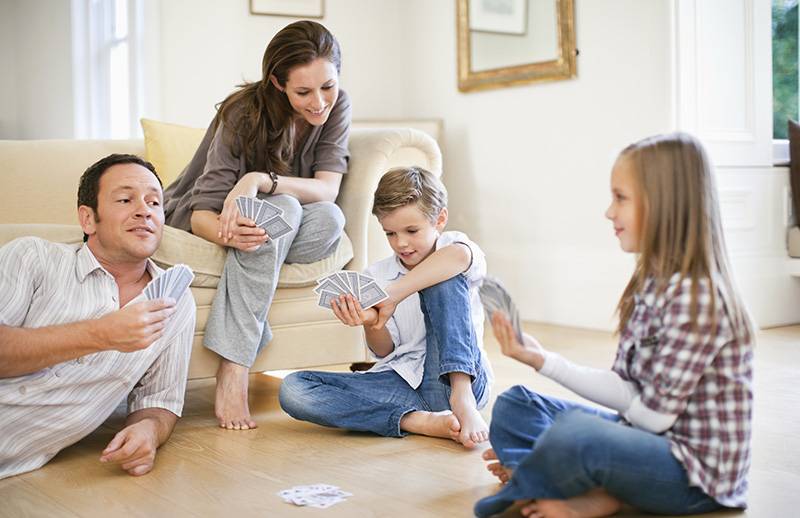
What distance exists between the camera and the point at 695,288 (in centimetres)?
167

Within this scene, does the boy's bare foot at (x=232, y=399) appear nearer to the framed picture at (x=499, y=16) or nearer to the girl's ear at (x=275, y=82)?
the girl's ear at (x=275, y=82)

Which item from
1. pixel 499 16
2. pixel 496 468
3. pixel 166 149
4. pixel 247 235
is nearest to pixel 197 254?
pixel 247 235

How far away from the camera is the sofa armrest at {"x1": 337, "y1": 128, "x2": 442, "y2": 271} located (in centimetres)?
307

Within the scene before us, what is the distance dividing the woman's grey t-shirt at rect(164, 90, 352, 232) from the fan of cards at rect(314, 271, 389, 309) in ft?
1.84

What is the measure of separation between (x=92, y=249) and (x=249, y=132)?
67 cm

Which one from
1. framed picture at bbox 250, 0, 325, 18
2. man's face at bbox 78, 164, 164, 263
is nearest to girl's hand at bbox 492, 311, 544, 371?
man's face at bbox 78, 164, 164, 263

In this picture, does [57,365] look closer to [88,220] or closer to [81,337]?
[81,337]

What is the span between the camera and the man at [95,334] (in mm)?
2053

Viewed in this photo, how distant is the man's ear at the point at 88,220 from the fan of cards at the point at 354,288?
1.78 ft

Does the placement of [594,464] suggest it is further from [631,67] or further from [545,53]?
[545,53]

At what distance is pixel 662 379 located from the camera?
1.66 meters

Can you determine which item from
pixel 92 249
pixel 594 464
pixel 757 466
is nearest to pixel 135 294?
pixel 92 249

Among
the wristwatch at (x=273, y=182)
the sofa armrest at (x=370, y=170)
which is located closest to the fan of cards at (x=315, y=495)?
the wristwatch at (x=273, y=182)

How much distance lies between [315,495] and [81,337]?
58 cm
